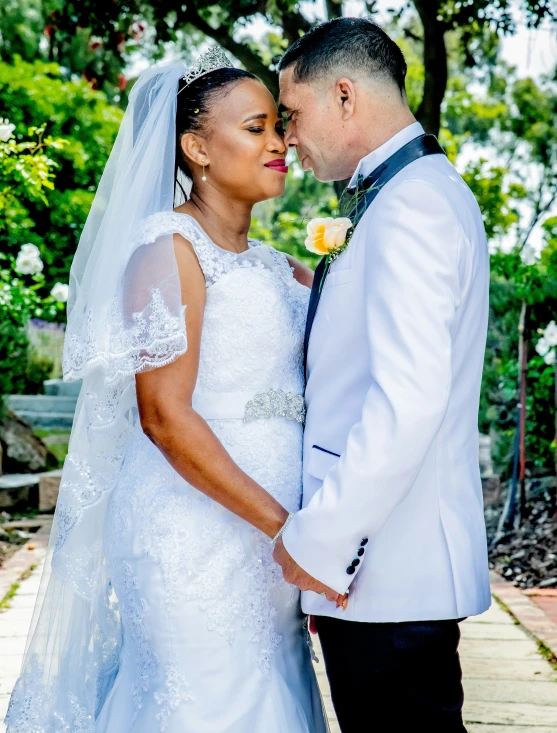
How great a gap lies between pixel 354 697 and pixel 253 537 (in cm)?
52

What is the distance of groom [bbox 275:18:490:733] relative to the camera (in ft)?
6.60

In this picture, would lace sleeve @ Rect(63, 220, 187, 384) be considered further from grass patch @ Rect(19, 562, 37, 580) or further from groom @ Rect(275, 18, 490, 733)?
grass patch @ Rect(19, 562, 37, 580)

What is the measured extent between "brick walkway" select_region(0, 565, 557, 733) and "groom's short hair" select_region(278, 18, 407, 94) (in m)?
2.48

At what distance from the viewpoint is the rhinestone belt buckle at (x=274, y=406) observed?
8.52 ft

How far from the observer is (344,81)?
2379 millimetres

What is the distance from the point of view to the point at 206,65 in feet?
9.33

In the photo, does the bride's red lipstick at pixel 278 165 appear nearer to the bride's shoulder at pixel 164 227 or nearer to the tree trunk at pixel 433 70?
the bride's shoulder at pixel 164 227

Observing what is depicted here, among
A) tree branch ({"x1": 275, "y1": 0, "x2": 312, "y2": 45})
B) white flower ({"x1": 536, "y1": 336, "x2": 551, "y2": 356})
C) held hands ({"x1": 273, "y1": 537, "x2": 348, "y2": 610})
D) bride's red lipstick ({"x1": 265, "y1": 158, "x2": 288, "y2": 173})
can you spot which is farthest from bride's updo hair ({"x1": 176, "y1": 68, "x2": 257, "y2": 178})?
white flower ({"x1": 536, "y1": 336, "x2": 551, "y2": 356})

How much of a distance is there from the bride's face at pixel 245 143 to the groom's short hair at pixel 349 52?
29 centimetres

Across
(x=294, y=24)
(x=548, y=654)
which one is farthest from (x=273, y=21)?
(x=548, y=654)

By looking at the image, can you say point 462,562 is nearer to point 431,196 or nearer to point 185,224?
point 431,196

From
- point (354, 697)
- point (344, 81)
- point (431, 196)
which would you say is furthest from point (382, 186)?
point (354, 697)

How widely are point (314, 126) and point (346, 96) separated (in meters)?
0.12

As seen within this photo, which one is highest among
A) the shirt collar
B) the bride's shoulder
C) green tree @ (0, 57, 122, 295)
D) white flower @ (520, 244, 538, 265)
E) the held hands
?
green tree @ (0, 57, 122, 295)
